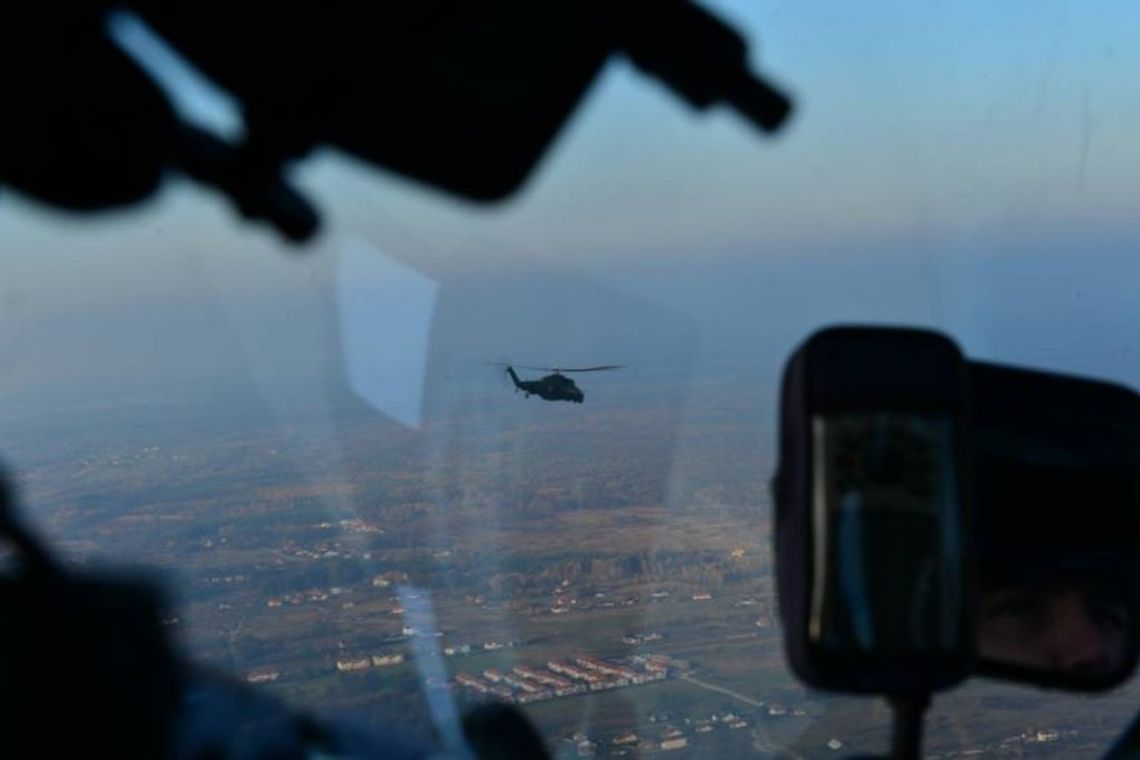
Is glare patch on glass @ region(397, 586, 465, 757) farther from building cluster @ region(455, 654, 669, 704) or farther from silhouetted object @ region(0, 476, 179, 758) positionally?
silhouetted object @ region(0, 476, 179, 758)

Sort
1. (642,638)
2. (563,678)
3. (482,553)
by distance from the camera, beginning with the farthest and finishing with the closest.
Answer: (642,638) < (563,678) < (482,553)

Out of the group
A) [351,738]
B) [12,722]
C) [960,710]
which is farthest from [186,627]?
[960,710]

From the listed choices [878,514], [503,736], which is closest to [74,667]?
[503,736]

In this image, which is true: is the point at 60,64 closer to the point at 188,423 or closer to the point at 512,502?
the point at 188,423

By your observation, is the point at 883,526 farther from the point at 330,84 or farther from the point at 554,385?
the point at 554,385

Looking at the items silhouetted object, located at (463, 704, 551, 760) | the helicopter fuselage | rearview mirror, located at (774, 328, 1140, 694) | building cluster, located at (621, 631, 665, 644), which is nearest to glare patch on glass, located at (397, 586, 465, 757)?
silhouetted object, located at (463, 704, 551, 760)

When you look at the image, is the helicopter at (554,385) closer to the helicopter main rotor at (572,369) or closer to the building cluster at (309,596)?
the helicopter main rotor at (572,369)
